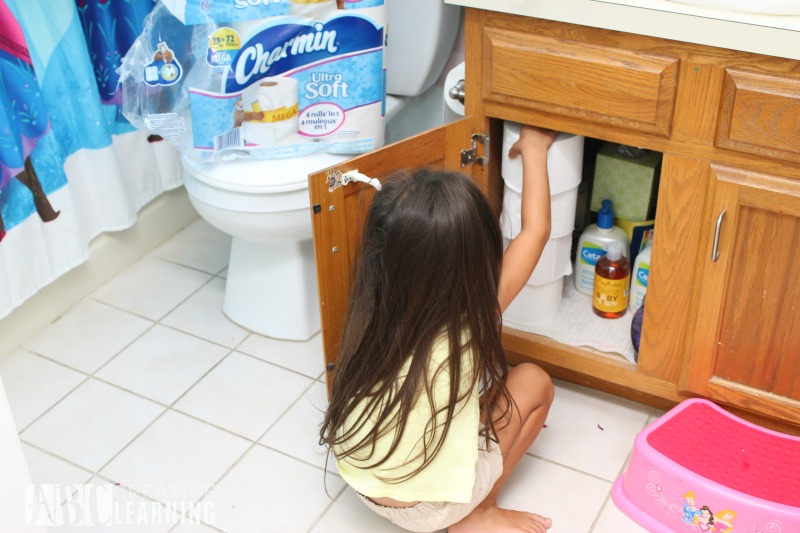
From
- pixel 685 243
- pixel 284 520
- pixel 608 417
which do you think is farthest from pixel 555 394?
pixel 284 520

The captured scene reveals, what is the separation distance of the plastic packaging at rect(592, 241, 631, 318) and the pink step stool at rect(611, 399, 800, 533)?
227 mm

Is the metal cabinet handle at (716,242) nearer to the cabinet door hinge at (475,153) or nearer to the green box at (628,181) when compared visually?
the green box at (628,181)

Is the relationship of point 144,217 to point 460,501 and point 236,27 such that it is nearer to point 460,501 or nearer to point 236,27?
point 236,27

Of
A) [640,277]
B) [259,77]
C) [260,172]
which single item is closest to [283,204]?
[260,172]

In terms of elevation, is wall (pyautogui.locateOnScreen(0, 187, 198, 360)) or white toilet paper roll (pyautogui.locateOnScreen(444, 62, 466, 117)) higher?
white toilet paper roll (pyautogui.locateOnScreen(444, 62, 466, 117))

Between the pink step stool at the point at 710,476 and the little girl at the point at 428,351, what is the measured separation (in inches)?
10.0

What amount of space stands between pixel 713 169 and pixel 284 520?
34.4 inches

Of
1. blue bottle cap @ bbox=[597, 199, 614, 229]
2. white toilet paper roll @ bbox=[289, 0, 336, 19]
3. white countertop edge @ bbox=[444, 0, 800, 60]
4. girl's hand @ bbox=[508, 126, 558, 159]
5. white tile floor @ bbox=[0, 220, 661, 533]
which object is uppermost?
white countertop edge @ bbox=[444, 0, 800, 60]

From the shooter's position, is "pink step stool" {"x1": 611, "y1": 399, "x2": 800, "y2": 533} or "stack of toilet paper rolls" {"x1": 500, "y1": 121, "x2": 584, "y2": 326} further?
"stack of toilet paper rolls" {"x1": 500, "y1": 121, "x2": 584, "y2": 326}

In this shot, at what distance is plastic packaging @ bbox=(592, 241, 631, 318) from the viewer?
1.69 meters

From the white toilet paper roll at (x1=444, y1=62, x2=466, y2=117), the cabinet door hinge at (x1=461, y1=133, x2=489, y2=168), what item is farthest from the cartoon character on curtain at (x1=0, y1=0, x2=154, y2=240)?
the cabinet door hinge at (x1=461, y1=133, x2=489, y2=168)

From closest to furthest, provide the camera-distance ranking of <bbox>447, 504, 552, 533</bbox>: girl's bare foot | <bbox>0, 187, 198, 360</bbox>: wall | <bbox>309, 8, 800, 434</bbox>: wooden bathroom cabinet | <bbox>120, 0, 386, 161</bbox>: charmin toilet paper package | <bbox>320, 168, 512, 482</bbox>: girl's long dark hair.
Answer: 1. <bbox>320, 168, 512, 482</bbox>: girl's long dark hair
2. <bbox>309, 8, 800, 434</bbox>: wooden bathroom cabinet
3. <bbox>447, 504, 552, 533</bbox>: girl's bare foot
4. <bbox>120, 0, 386, 161</bbox>: charmin toilet paper package
5. <bbox>0, 187, 198, 360</bbox>: wall

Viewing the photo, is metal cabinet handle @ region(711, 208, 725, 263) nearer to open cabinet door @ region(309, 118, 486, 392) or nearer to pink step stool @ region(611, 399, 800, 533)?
pink step stool @ region(611, 399, 800, 533)

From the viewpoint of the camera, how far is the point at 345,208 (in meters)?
1.38
